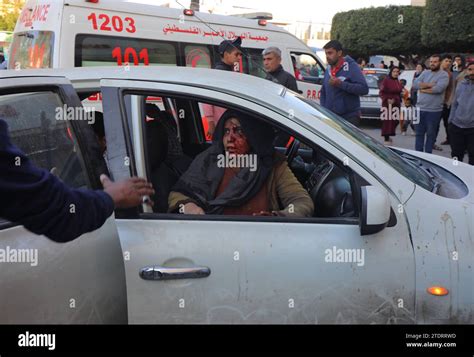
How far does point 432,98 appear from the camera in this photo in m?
7.56

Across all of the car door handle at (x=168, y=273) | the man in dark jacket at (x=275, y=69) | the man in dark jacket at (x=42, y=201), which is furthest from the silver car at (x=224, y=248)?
the man in dark jacket at (x=275, y=69)

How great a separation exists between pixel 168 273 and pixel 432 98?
21.9 ft

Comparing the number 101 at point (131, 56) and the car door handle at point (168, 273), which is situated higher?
the number 101 at point (131, 56)

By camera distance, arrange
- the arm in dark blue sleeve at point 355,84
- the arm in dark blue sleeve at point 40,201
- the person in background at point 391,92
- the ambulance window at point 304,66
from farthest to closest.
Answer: the person in background at point 391,92, the ambulance window at point 304,66, the arm in dark blue sleeve at point 355,84, the arm in dark blue sleeve at point 40,201

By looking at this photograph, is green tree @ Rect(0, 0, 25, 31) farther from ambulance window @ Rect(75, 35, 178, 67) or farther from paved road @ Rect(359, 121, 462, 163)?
ambulance window @ Rect(75, 35, 178, 67)

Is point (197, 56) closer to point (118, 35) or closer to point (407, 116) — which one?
point (118, 35)

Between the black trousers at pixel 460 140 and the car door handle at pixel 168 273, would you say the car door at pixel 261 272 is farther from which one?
the black trousers at pixel 460 140

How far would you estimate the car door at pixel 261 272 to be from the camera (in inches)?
76.9

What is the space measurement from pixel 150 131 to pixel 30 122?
550 mm

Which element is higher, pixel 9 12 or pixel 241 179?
pixel 9 12

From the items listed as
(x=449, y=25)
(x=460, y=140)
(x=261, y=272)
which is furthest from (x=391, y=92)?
(x=449, y=25)

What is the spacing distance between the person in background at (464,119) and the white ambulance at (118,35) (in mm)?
2941

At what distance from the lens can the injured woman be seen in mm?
2416

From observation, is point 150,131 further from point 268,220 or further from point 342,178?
point 342,178
